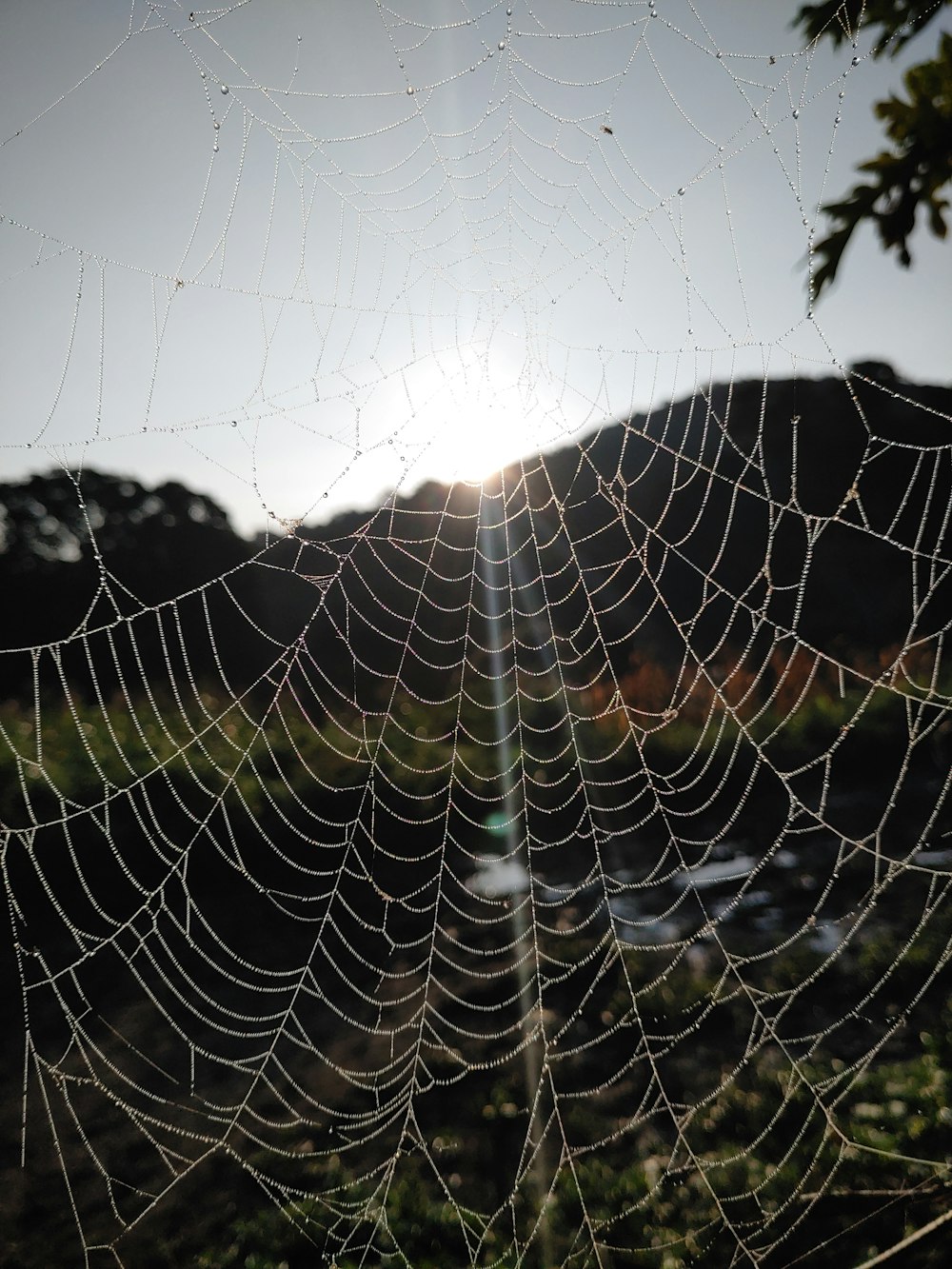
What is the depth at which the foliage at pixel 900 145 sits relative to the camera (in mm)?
3211

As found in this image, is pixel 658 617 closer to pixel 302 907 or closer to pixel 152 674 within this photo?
pixel 152 674

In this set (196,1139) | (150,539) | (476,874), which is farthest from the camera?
(150,539)

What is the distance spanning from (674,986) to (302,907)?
10.8 ft

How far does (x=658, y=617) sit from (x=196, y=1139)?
1509 centimetres

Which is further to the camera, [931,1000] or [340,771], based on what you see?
[340,771]

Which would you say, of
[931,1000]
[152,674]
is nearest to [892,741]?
[931,1000]

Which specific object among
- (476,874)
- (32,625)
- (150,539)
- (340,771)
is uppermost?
(150,539)

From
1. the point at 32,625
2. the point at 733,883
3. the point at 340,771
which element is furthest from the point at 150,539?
the point at 733,883

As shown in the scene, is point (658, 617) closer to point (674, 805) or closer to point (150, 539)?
point (674, 805)

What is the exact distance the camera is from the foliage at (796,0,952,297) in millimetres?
3211

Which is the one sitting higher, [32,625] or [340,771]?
[32,625]

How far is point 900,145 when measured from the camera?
3369 mm

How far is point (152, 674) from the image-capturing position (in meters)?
12.8

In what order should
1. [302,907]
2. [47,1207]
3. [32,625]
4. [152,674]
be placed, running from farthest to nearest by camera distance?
[32,625] → [152,674] → [302,907] → [47,1207]
